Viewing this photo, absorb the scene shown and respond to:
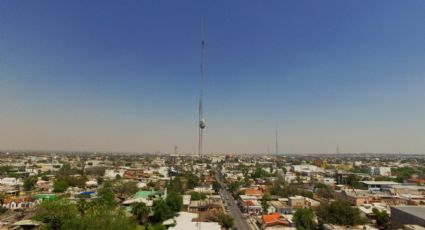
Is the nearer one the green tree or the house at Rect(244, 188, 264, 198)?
the green tree

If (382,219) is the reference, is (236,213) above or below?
below

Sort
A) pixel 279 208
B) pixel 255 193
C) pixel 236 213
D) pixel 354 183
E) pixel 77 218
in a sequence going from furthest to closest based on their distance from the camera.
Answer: pixel 354 183
pixel 255 193
pixel 236 213
pixel 279 208
pixel 77 218

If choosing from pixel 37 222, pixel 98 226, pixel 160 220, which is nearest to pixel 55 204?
pixel 37 222

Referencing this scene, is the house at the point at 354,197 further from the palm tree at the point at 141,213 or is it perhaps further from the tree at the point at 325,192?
the palm tree at the point at 141,213

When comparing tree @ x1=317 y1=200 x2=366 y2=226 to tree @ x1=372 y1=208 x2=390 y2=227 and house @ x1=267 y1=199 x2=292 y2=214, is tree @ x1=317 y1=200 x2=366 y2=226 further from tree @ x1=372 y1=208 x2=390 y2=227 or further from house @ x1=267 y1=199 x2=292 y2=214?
house @ x1=267 y1=199 x2=292 y2=214

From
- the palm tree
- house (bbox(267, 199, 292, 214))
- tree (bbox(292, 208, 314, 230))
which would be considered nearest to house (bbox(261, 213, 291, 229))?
tree (bbox(292, 208, 314, 230))

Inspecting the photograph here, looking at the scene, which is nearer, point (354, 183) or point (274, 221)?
point (274, 221)

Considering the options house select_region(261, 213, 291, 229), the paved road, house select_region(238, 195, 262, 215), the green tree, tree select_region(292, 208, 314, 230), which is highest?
the green tree

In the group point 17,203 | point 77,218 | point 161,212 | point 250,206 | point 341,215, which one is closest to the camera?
point 77,218

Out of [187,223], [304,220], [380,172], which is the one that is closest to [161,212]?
[187,223]

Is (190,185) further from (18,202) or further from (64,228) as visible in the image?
(64,228)

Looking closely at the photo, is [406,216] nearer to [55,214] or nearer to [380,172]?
[55,214]
